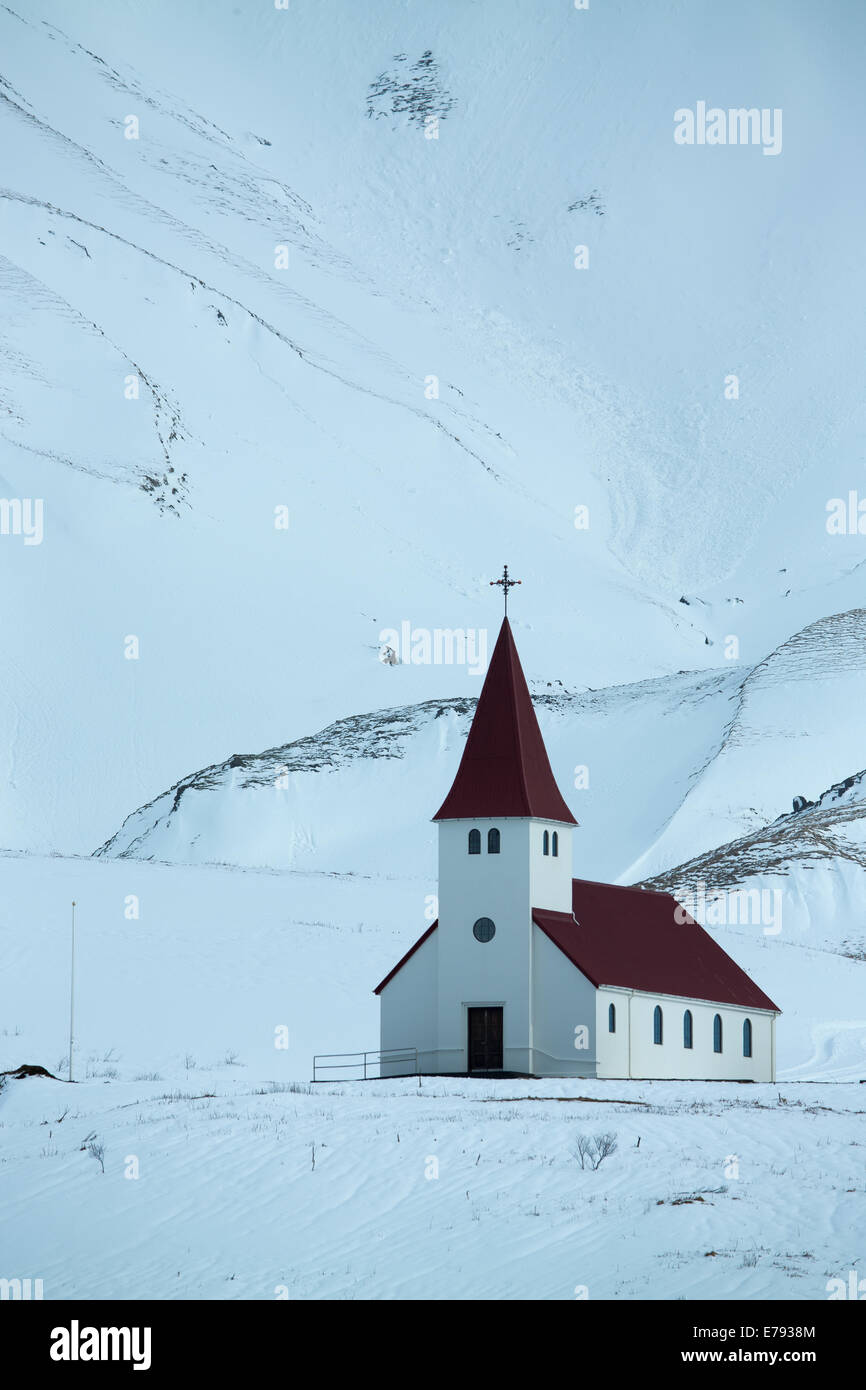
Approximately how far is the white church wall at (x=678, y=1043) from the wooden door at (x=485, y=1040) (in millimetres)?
1958

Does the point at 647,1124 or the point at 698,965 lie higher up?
the point at 698,965

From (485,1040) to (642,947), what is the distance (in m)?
4.65

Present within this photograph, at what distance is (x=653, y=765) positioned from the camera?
92562mm

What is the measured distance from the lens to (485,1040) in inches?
1661

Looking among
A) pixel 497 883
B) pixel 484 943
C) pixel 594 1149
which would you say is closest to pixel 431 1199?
pixel 594 1149

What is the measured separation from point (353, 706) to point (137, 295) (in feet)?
154

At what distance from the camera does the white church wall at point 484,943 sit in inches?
1656

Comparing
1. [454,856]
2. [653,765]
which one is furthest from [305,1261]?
[653,765]

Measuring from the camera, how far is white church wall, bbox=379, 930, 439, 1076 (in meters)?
43.8

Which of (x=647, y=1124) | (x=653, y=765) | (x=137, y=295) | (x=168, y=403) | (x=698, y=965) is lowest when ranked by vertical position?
(x=647, y=1124)

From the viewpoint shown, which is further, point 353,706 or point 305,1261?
point 353,706

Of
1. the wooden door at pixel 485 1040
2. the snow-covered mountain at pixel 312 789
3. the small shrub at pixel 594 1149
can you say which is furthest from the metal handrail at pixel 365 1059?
the small shrub at pixel 594 1149

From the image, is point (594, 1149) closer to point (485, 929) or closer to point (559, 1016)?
point (559, 1016)

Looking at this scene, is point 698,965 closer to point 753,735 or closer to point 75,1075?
point 75,1075
